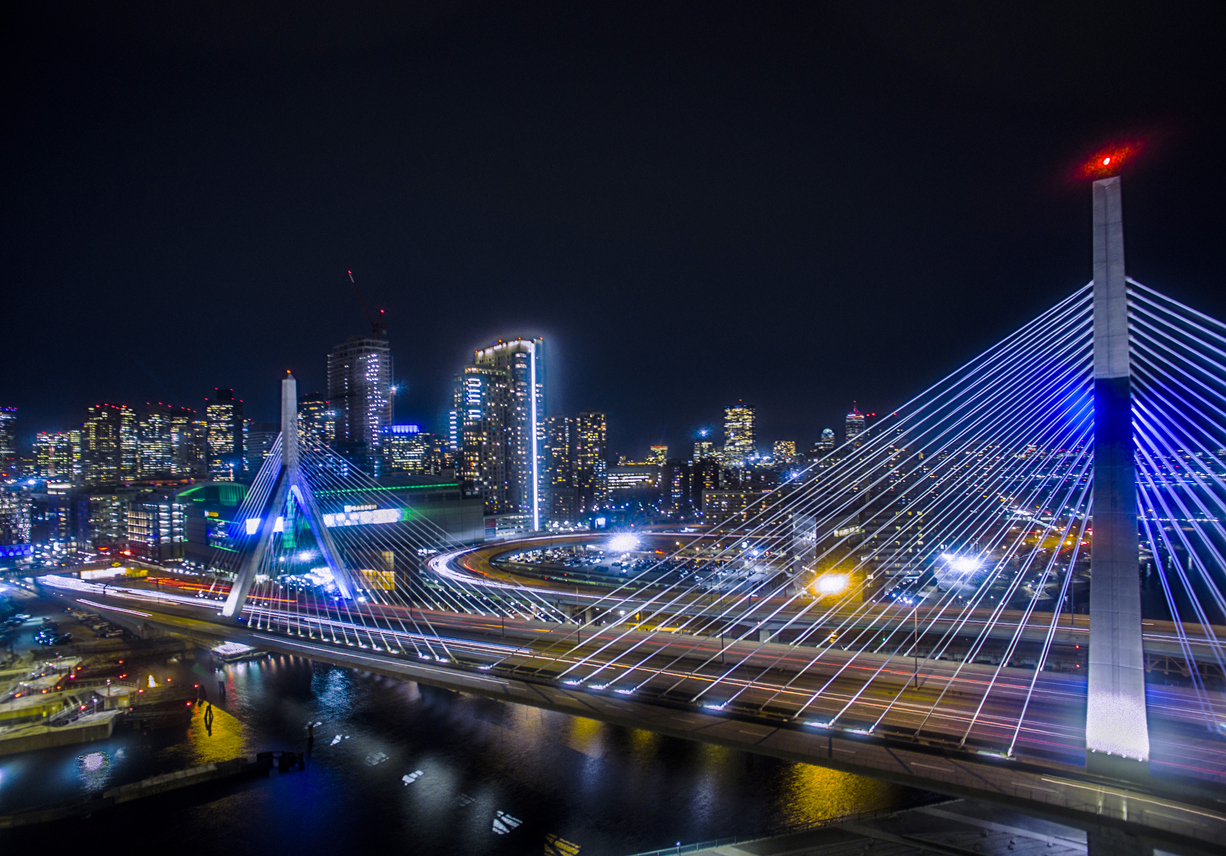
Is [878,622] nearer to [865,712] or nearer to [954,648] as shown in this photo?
[954,648]

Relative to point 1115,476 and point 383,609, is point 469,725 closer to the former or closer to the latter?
point 383,609

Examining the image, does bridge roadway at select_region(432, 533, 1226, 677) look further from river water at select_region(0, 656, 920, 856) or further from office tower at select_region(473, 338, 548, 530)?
office tower at select_region(473, 338, 548, 530)

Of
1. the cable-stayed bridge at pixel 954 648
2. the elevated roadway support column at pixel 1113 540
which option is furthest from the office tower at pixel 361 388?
the elevated roadway support column at pixel 1113 540

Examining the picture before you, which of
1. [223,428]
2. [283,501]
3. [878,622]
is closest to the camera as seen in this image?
[878,622]

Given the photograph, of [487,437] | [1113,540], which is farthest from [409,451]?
[1113,540]

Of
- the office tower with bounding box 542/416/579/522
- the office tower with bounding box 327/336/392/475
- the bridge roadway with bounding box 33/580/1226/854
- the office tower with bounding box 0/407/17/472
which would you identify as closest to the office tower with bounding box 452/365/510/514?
the office tower with bounding box 542/416/579/522

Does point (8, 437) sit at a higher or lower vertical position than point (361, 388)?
lower

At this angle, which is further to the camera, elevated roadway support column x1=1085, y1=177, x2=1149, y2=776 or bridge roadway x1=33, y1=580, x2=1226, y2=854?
elevated roadway support column x1=1085, y1=177, x2=1149, y2=776

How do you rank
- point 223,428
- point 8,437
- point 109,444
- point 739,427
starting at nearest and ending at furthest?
point 8,437
point 109,444
point 223,428
point 739,427
